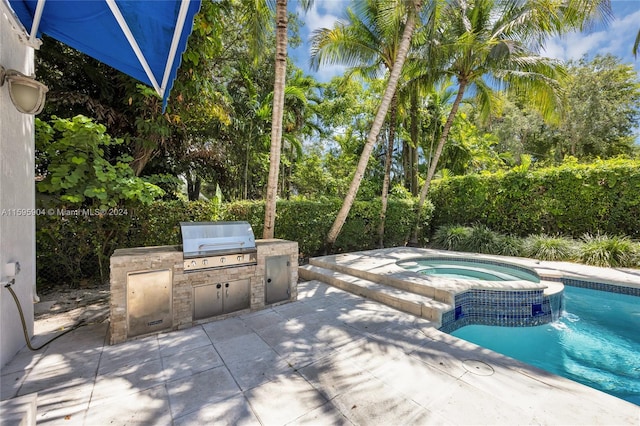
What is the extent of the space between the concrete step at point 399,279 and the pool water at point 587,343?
685 mm

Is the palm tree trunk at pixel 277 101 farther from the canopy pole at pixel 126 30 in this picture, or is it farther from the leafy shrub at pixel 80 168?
the canopy pole at pixel 126 30

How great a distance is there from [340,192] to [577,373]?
11.1 m

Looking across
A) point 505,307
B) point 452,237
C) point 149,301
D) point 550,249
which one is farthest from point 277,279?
point 550,249

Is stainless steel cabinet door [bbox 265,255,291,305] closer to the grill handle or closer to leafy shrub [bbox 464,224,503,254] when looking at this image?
the grill handle

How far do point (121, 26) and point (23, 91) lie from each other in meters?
1.54

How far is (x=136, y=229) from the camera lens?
612 cm

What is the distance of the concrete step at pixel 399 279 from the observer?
197 inches

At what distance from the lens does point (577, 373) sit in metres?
3.66

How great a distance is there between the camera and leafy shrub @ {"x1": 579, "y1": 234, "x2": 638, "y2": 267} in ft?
25.3

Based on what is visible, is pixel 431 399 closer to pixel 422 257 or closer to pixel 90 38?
pixel 90 38

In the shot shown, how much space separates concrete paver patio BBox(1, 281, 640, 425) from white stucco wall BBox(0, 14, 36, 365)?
450 mm

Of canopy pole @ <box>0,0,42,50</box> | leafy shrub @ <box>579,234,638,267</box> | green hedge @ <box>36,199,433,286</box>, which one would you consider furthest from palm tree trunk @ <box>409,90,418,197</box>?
canopy pole @ <box>0,0,42,50</box>

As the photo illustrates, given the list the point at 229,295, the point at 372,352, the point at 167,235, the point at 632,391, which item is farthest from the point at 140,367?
the point at 632,391

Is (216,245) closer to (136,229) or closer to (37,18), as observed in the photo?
(136,229)
